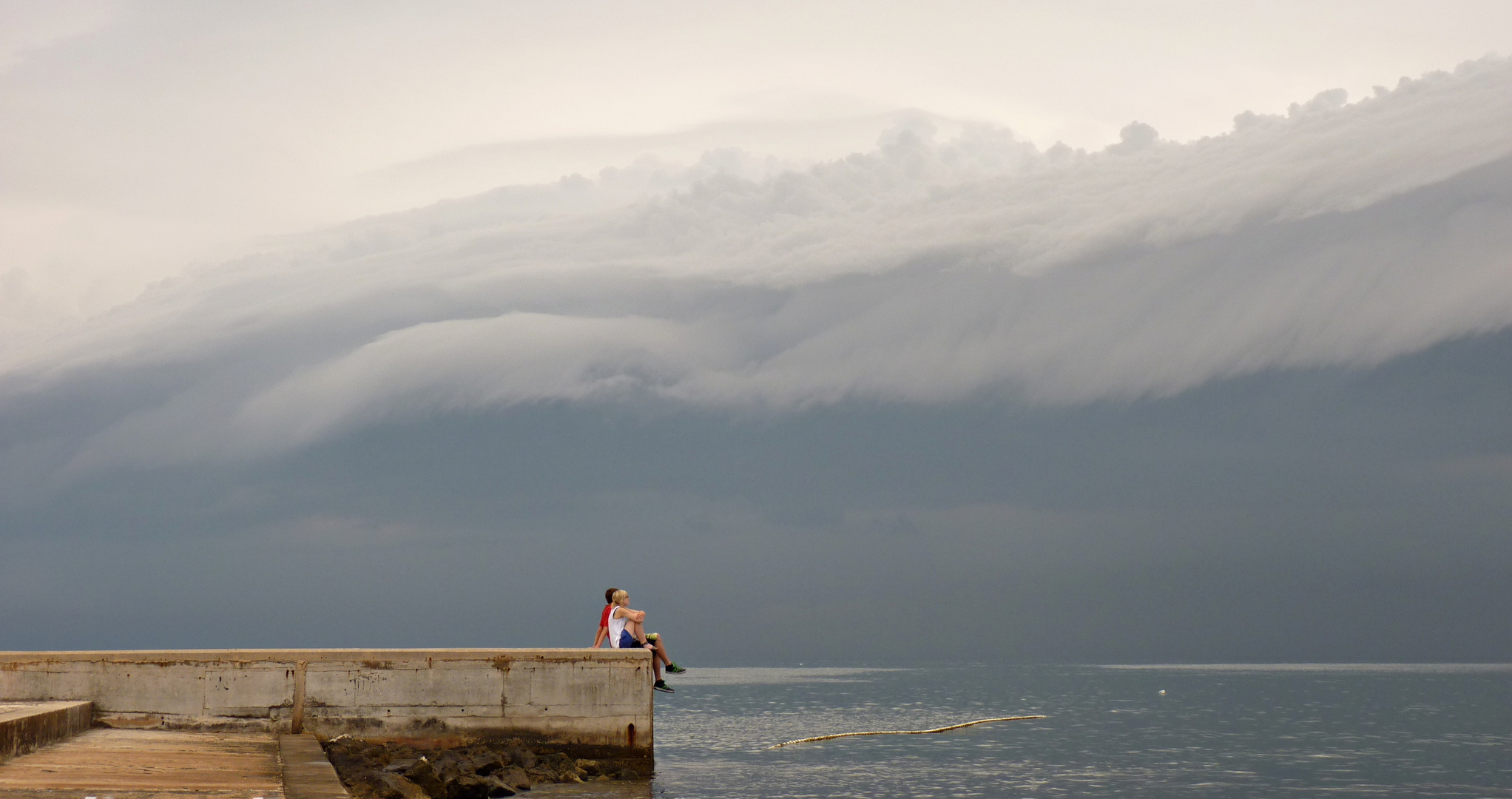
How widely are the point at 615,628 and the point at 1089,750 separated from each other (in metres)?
26.2

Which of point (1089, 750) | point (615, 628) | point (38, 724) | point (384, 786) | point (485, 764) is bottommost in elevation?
point (1089, 750)

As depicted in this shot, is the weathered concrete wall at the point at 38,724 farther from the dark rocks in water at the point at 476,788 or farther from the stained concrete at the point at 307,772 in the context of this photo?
the dark rocks in water at the point at 476,788

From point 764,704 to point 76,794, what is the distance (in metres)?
76.6

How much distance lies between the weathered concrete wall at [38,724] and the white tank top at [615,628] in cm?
→ 804

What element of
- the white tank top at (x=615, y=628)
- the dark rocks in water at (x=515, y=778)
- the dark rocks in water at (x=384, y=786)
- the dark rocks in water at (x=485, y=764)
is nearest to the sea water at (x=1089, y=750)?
the dark rocks in water at (x=515, y=778)

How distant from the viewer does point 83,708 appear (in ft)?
60.4

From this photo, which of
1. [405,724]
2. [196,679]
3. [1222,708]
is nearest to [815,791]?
[405,724]

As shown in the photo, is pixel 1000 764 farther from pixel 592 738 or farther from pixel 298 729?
pixel 298 729

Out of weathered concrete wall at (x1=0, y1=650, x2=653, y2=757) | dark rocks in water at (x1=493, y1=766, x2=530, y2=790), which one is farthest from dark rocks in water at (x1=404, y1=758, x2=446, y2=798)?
weathered concrete wall at (x1=0, y1=650, x2=653, y2=757)

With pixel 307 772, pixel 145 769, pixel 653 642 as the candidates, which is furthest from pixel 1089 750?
pixel 145 769

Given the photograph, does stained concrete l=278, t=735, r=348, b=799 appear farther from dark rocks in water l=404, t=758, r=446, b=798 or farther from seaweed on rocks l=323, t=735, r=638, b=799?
dark rocks in water l=404, t=758, r=446, b=798

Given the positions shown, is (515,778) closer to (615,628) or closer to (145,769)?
(615,628)

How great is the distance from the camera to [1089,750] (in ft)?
142

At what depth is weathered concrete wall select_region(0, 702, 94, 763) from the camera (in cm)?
1411
